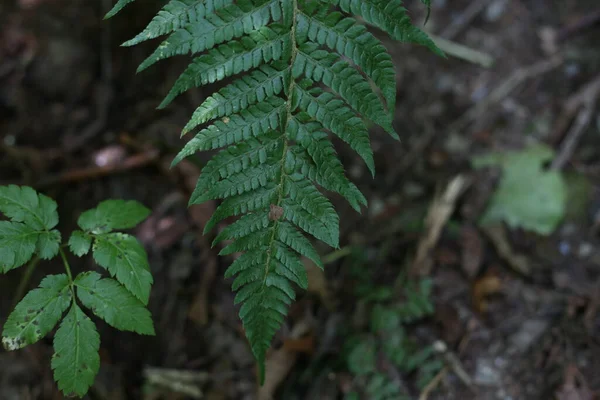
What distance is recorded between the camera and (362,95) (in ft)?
5.95

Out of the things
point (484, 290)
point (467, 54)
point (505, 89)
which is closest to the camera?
point (484, 290)

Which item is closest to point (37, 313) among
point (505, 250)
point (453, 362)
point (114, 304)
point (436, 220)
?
point (114, 304)

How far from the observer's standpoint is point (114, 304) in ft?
5.99

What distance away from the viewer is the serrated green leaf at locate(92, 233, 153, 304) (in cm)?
184

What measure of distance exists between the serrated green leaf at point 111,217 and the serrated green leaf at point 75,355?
0.34 m

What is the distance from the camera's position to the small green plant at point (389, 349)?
8.47ft

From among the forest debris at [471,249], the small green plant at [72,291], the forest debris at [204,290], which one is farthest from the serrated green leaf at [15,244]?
the forest debris at [471,249]

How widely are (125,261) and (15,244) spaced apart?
1.24 ft

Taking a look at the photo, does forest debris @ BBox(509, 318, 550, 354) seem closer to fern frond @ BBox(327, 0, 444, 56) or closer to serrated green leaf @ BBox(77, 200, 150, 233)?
fern frond @ BBox(327, 0, 444, 56)

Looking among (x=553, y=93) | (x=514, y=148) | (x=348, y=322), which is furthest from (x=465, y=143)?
(x=348, y=322)

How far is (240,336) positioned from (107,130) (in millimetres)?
1631

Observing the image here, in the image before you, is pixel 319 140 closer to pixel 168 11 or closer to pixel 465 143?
pixel 168 11

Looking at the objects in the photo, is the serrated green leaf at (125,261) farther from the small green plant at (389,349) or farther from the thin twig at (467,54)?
the thin twig at (467,54)

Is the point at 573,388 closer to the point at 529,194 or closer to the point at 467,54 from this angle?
the point at 529,194
